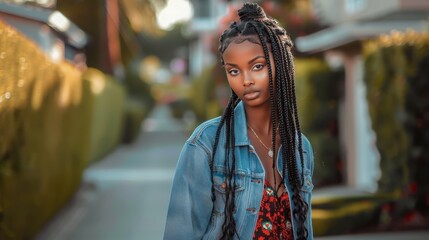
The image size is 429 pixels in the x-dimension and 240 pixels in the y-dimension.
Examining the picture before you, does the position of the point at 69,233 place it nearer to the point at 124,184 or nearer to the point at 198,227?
the point at 124,184

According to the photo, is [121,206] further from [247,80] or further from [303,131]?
[247,80]

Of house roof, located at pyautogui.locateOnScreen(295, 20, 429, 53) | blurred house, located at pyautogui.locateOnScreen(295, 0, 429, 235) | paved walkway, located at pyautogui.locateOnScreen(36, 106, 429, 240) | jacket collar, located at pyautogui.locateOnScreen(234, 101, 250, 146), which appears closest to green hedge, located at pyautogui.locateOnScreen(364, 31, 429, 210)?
blurred house, located at pyautogui.locateOnScreen(295, 0, 429, 235)

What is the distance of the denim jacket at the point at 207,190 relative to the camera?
2238 mm

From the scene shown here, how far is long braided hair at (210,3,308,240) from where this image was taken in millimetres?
2395

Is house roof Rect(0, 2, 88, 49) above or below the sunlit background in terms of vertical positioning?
above

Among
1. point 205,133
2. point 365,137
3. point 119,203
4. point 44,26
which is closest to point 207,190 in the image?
point 205,133

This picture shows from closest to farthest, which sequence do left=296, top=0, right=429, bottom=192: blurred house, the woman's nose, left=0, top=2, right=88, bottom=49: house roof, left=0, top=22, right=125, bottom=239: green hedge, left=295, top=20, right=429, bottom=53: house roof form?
the woman's nose → left=0, top=22, right=125, bottom=239: green hedge → left=295, top=20, right=429, bottom=53: house roof → left=296, top=0, right=429, bottom=192: blurred house → left=0, top=2, right=88, bottom=49: house roof

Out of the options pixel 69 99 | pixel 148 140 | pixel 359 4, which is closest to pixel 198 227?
pixel 69 99

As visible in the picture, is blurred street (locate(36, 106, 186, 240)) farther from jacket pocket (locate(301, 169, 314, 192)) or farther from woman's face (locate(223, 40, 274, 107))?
woman's face (locate(223, 40, 274, 107))

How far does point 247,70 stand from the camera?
93.4 inches

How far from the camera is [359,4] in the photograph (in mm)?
17422

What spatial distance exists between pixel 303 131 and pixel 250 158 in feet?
27.9

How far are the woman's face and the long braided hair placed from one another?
21 millimetres

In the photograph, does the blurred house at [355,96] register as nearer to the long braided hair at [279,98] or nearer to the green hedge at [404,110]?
the green hedge at [404,110]
